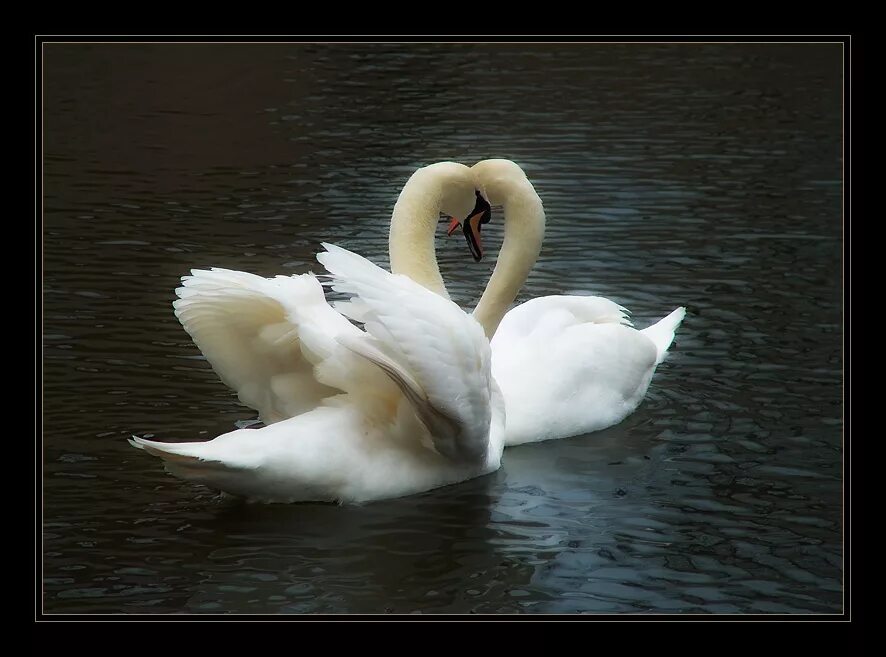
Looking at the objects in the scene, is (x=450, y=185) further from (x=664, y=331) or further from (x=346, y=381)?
(x=664, y=331)

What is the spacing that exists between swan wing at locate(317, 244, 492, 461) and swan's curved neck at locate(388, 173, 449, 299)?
2.73 ft

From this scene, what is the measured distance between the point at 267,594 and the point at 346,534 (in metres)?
0.73

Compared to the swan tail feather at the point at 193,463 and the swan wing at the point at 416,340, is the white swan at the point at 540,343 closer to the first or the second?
the swan wing at the point at 416,340

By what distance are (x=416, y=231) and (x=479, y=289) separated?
3.79 m

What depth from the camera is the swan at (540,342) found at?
919cm

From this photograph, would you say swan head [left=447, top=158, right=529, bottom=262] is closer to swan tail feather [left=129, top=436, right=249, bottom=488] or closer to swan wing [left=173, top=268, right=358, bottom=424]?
swan wing [left=173, top=268, right=358, bottom=424]

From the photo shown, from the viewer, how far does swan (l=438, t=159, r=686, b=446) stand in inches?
362

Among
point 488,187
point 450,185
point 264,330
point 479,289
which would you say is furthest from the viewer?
point 479,289

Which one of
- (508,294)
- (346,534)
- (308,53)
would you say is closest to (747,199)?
(508,294)

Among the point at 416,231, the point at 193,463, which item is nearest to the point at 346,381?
the point at 193,463

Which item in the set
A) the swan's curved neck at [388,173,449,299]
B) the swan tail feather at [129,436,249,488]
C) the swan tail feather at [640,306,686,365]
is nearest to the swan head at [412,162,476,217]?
the swan's curved neck at [388,173,449,299]

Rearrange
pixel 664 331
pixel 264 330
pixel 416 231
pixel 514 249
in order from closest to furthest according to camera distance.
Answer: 1. pixel 264 330
2. pixel 416 231
3. pixel 514 249
4. pixel 664 331

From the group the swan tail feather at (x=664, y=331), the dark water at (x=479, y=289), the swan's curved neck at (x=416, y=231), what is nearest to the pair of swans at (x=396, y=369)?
the swan's curved neck at (x=416, y=231)

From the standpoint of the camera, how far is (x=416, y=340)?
770 cm
